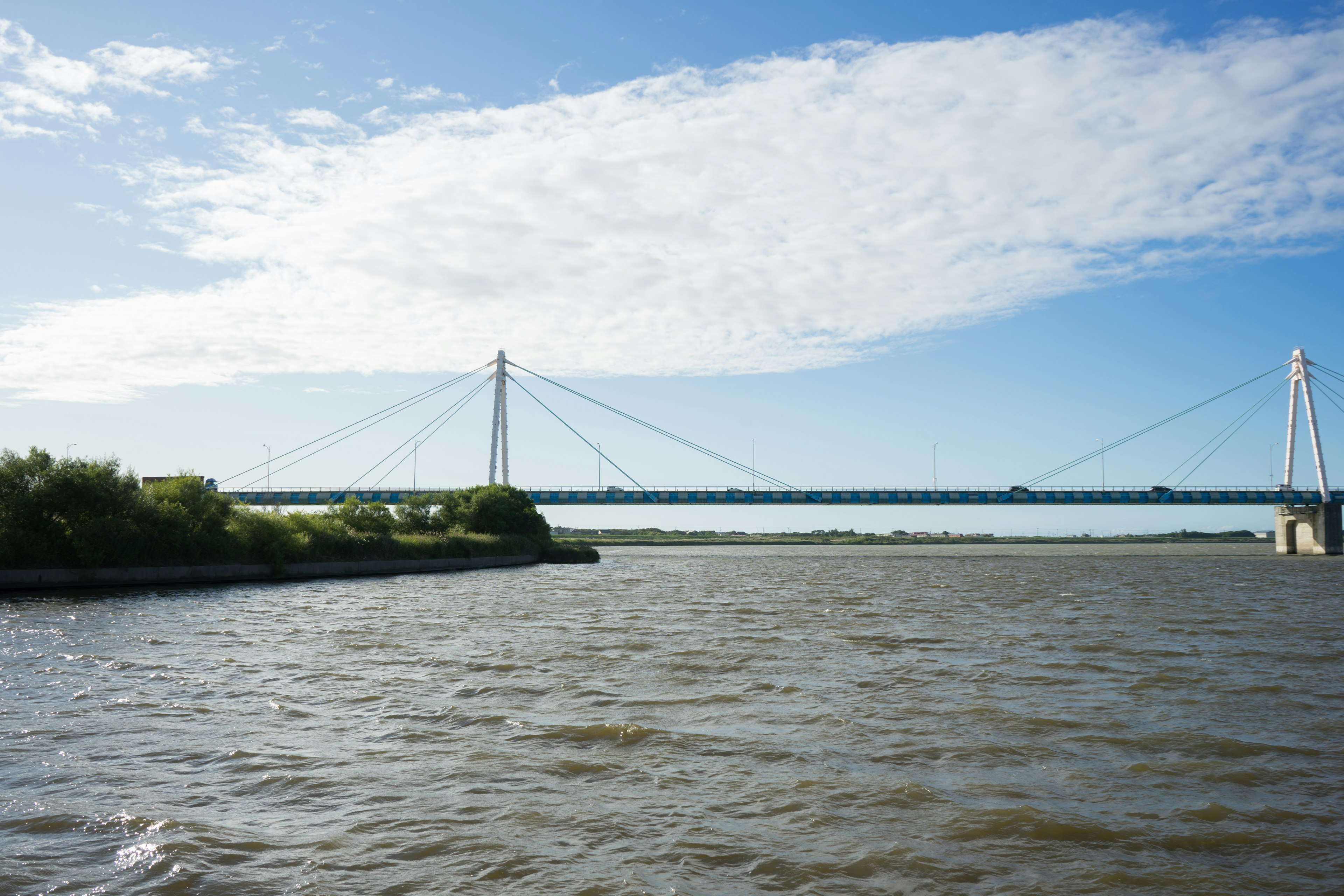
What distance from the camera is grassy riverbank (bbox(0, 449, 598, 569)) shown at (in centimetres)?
3903

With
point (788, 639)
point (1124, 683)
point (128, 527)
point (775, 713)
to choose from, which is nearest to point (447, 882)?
point (775, 713)

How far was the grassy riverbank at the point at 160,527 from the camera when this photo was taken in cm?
3903

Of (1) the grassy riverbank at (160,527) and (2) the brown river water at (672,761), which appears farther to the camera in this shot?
(1) the grassy riverbank at (160,527)

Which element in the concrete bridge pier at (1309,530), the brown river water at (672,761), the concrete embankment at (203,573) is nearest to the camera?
the brown river water at (672,761)

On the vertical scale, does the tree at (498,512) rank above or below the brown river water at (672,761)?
above

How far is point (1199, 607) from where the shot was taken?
3138 centimetres

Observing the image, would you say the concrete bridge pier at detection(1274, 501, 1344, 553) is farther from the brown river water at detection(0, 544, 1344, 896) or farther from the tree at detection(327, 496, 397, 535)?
the tree at detection(327, 496, 397, 535)

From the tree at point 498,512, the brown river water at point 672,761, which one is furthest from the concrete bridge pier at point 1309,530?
the brown river water at point 672,761

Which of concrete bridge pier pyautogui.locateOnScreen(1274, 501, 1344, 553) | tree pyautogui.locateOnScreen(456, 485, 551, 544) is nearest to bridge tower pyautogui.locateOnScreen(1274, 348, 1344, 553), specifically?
concrete bridge pier pyautogui.locateOnScreen(1274, 501, 1344, 553)

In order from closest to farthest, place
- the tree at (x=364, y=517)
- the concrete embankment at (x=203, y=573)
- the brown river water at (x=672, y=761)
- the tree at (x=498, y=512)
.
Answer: the brown river water at (x=672, y=761), the concrete embankment at (x=203, y=573), the tree at (x=364, y=517), the tree at (x=498, y=512)

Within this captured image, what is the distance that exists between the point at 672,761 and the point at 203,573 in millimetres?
42975

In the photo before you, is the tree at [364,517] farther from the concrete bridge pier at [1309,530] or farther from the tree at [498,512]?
the concrete bridge pier at [1309,530]

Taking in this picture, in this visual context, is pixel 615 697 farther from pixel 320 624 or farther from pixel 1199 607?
pixel 1199 607

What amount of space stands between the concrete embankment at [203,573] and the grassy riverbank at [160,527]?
300 millimetres
